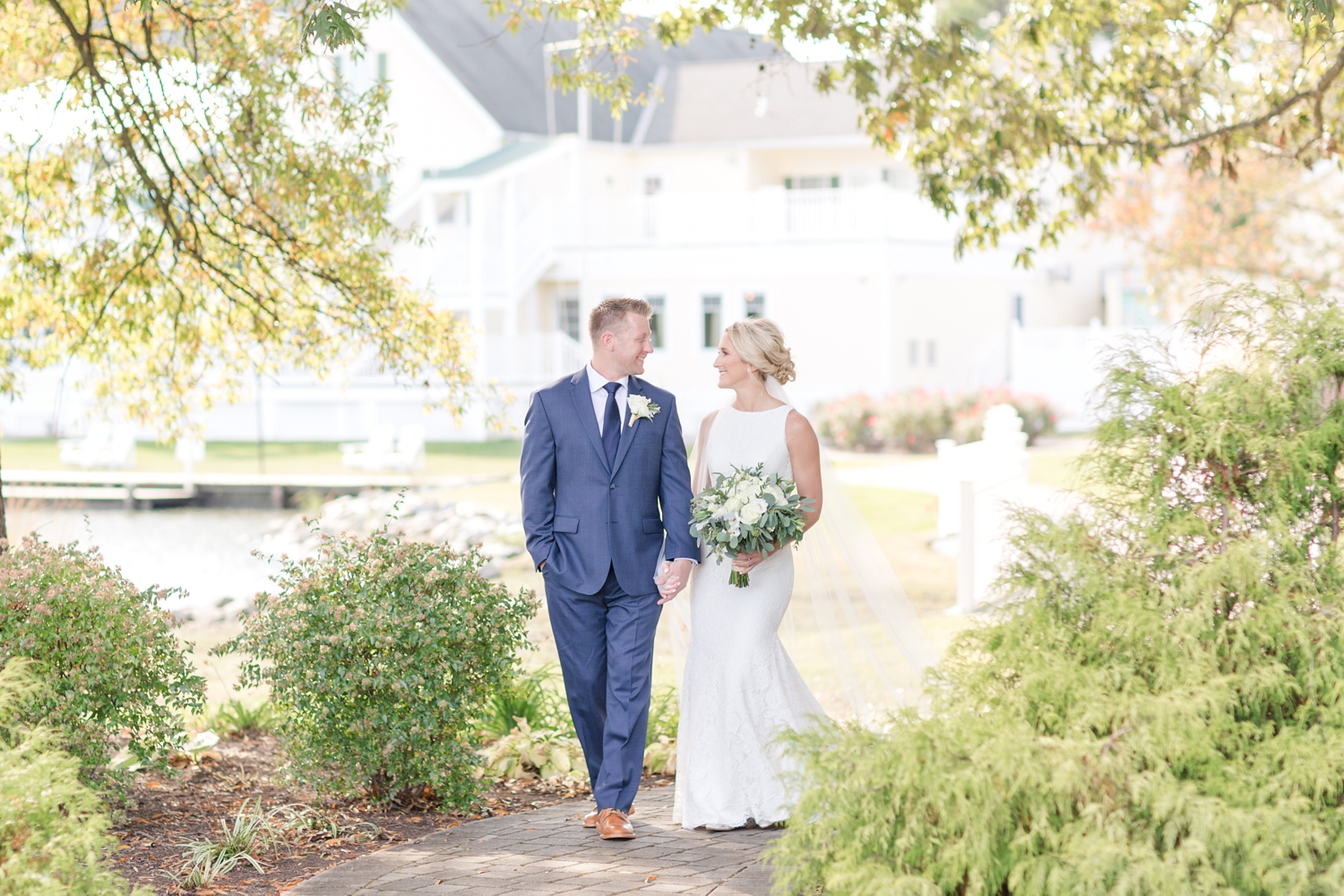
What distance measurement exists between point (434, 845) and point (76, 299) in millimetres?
4696

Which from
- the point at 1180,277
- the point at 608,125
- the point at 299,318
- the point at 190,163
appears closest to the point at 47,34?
the point at 190,163

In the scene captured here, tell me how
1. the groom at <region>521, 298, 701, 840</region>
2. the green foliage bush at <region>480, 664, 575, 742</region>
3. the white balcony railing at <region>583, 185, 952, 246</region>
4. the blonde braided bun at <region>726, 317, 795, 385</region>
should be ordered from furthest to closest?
the white balcony railing at <region>583, 185, 952, 246</region> < the green foliage bush at <region>480, 664, 575, 742</region> < the blonde braided bun at <region>726, 317, 795, 385</region> < the groom at <region>521, 298, 701, 840</region>

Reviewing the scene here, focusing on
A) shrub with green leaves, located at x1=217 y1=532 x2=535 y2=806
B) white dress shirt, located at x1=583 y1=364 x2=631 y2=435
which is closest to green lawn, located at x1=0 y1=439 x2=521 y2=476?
shrub with green leaves, located at x1=217 y1=532 x2=535 y2=806

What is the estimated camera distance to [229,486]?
80.8ft

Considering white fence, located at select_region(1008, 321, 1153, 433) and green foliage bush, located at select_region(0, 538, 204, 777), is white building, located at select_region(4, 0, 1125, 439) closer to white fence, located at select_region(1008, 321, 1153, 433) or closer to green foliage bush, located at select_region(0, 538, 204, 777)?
white fence, located at select_region(1008, 321, 1153, 433)

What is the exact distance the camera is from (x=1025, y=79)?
9.42 m

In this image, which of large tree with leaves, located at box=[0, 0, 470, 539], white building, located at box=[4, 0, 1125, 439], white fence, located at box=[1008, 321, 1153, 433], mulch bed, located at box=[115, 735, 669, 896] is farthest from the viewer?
Answer: white fence, located at box=[1008, 321, 1153, 433]

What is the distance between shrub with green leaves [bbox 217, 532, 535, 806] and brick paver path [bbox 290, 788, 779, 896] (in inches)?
15.0

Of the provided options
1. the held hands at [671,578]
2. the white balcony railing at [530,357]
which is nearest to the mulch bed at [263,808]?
the held hands at [671,578]

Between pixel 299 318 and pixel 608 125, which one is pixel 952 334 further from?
pixel 299 318

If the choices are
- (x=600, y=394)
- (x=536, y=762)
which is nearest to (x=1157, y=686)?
(x=600, y=394)

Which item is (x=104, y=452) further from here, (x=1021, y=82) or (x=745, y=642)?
(x=745, y=642)

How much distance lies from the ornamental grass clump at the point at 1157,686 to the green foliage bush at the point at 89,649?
110 inches

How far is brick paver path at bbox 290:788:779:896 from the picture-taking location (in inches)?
179
